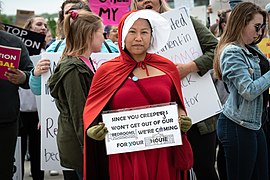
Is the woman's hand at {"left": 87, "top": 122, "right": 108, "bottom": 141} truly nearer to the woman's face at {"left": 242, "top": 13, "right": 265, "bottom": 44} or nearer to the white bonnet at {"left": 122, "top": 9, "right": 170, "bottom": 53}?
the white bonnet at {"left": 122, "top": 9, "right": 170, "bottom": 53}

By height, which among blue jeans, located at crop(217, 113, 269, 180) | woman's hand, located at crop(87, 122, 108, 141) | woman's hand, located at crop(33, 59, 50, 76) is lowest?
blue jeans, located at crop(217, 113, 269, 180)

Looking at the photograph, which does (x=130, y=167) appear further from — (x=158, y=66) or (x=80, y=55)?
(x=80, y=55)

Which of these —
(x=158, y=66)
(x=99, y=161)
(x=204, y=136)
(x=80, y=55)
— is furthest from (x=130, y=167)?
(x=204, y=136)

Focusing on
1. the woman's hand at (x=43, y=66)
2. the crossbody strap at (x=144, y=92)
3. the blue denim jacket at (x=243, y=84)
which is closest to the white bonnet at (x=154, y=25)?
the crossbody strap at (x=144, y=92)

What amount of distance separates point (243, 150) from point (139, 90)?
1.17m

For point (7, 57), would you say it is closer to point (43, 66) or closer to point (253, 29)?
point (43, 66)

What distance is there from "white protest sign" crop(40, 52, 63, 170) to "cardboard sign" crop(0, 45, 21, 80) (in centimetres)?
27

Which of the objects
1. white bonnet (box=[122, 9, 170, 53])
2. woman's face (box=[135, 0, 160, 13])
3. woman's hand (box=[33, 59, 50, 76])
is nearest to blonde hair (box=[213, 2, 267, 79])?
woman's face (box=[135, 0, 160, 13])

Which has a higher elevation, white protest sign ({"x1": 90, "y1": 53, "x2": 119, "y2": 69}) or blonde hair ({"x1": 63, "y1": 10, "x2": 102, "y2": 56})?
blonde hair ({"x1": 63, "y1": 10, "x2": 102, "y2": 56})

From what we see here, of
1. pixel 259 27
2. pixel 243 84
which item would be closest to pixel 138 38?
pixel 243 84

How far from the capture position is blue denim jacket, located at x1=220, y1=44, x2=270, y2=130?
14.9 ft

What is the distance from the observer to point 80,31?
15.0 ft

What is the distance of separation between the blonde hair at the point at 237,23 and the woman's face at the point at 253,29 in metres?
0.02

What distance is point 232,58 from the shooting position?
4.62 meters
